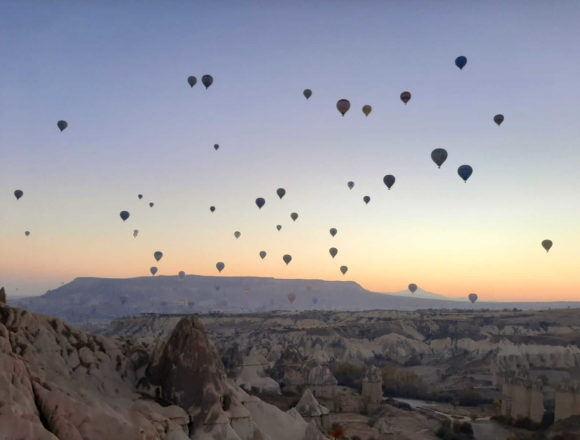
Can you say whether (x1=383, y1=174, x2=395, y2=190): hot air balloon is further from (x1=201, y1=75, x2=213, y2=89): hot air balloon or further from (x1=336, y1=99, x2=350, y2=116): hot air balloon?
(x1=201, y1=75, x2=213, y2=89): hot air balloon

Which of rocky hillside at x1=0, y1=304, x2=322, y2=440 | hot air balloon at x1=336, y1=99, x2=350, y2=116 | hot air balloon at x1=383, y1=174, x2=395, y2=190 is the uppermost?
hot air balloon at x1=336, y1=99, x2=350, y2=116

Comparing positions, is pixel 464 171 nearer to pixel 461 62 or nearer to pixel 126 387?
pixel 461 62

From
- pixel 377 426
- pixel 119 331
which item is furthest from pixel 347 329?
pixel 377 426

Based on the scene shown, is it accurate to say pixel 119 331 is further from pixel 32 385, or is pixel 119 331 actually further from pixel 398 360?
pixel 32 385

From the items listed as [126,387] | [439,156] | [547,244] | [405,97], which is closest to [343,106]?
[405,97]

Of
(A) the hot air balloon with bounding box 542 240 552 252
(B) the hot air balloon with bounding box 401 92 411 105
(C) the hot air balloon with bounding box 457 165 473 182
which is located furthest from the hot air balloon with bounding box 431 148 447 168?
(A) the hot air balloon with bounding box 542 240 552 252

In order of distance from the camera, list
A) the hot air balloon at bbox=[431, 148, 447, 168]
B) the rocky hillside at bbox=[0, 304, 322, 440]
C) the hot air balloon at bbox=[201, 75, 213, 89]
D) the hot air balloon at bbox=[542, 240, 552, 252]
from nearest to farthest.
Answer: the rocky hillside at bbox=[0, 304, 322, 440] → the hot air balloon at bbox=[431, 148, 447, 168] → the hot air balloon at bbox=[201, 75, 213, 89] → the hot air balloon at bbox=[542, 240, 552, 252]
